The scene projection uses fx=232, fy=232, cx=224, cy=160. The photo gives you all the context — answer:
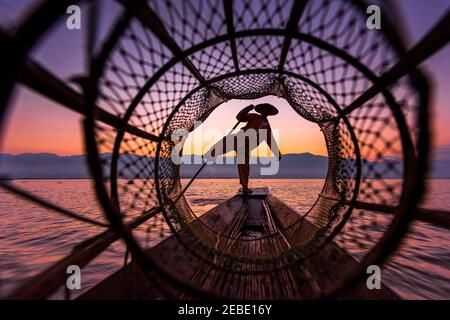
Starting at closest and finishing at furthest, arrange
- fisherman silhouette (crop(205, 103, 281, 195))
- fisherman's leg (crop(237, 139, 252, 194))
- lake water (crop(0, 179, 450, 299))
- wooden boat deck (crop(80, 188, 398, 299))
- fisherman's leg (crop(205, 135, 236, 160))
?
wooden boat deck (crop(80, 188, 398, 299)) < lake water (crop(0, 179, 450, 299)) < fisherman's leg (crop(205, 135, 236, 160)) < fisherman silhouette (crop(205, 103, 281, 195)) < fisherman's leg (crop(237, 139, 252, 194))

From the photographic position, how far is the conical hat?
557cm

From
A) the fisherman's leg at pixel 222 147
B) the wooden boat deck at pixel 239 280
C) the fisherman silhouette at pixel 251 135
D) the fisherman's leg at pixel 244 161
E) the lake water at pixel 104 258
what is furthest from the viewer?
the fisherman's leg at pixel 244 161

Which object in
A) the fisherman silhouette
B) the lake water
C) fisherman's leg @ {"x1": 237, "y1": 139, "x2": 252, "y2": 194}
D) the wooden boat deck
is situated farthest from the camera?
fisherman's leg @ {"x1": 237, "y1": 139, "x2": 252, "y2": 194}

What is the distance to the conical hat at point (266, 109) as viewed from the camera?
5573mm

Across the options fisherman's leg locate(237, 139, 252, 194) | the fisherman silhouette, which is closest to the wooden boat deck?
the fisherman silhouette

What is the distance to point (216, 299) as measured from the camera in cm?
99

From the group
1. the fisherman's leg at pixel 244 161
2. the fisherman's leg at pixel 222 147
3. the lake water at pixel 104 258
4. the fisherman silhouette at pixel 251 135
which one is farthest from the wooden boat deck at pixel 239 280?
the fisherman's leg at pixel 244 161

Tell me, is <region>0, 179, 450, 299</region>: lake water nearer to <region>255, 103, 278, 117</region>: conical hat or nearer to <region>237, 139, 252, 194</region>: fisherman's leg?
<region>255, 103, 278, 117</region>: conical hat

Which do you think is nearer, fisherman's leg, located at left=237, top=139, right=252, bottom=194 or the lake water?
the lake water

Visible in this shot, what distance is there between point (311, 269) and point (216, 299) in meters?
1.53

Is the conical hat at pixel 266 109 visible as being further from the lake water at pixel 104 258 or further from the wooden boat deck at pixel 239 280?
the wooden boat deck at pixel 239 280
